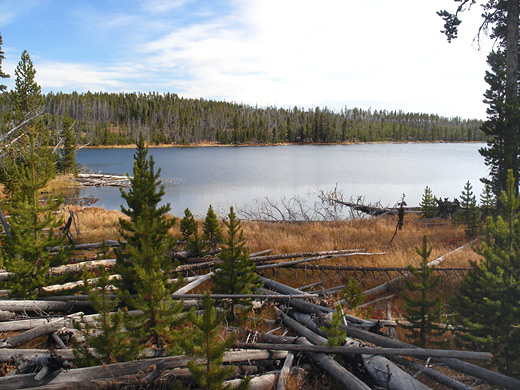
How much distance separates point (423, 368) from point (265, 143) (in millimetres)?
137854

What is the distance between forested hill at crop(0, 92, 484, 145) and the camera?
14250 centimetres

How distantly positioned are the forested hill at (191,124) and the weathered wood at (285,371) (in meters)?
132

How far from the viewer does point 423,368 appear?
4.23m

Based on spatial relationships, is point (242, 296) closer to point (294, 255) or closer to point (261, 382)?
point (261, 382)

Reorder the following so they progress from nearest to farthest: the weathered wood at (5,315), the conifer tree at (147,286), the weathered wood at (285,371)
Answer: the weathered wood at (285,371)
the conifer tree at (147,286)
the weathered wood at (5,315)

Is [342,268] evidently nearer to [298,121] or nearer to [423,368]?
[423,368]

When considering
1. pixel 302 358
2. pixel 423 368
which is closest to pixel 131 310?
pixel 302 358

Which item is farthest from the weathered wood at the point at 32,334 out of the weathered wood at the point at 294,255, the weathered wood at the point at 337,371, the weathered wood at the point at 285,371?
the weathered wood at the point at 294,255

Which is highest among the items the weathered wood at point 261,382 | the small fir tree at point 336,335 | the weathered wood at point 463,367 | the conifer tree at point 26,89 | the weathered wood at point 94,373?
the conifer tree at point 26,89

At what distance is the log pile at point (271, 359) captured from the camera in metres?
3.85

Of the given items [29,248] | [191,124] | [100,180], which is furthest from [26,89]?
[191,124]

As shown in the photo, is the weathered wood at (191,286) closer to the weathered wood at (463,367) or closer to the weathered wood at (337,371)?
the weathered wood at (337,371)

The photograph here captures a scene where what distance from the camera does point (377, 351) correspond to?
4430 mm

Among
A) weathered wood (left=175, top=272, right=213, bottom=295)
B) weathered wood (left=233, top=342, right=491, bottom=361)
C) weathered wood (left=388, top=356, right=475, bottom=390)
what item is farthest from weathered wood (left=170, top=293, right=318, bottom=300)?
weathered wood (left=388, top=356, right=475, bottom=390)
